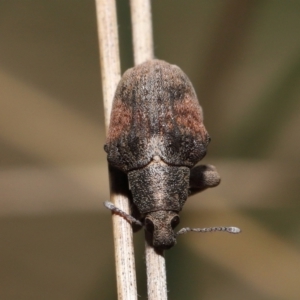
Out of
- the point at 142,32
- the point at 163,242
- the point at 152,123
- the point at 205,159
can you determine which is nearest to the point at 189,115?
the point at 152,123

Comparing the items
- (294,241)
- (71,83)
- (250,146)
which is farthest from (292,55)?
(71,83)

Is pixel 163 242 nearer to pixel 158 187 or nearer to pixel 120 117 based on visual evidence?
pixel 158 187

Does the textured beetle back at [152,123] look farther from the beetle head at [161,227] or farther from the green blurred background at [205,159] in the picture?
the green blurred background at [205,159]

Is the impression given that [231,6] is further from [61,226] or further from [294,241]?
[61,226]

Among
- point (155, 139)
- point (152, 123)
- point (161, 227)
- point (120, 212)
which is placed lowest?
point (161, 227)

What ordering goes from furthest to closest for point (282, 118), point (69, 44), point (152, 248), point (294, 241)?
1. point (69, 44)
2. point (282, 118)
3. point (294, 241)
4. point (152, 248)

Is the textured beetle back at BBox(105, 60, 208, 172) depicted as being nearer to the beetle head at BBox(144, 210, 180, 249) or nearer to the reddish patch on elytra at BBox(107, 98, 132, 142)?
the reddish patch on elytra at BBox(107, 98, 132, 142)
